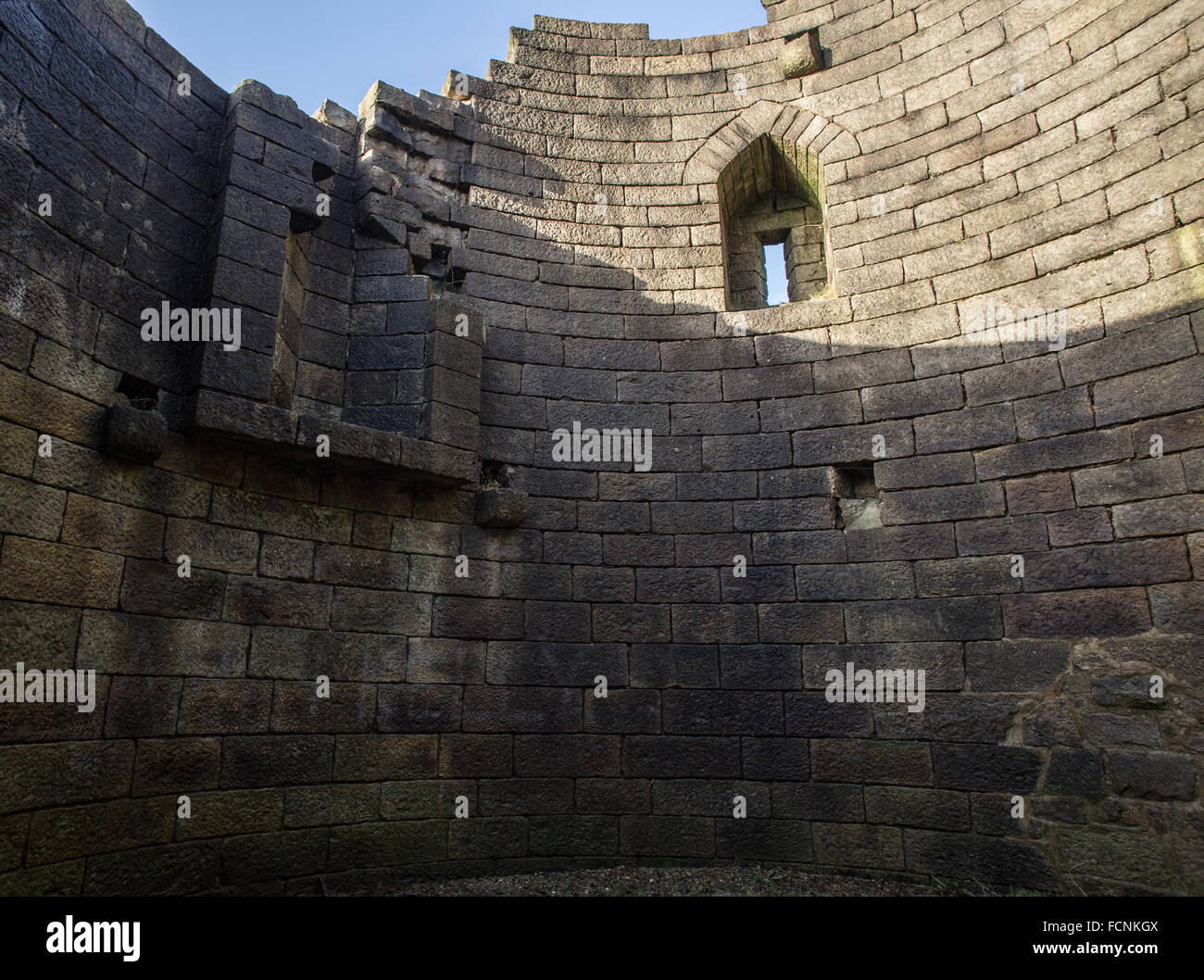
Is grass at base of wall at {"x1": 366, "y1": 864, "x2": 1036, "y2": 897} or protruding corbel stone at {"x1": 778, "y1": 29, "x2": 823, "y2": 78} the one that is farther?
protruding corbel stone at {"x1": 778, "y1": 29, "x2": 823, "y2": 78}

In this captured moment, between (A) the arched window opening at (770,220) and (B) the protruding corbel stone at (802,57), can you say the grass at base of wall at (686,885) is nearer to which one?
(A) the arched window opening at (770,220)

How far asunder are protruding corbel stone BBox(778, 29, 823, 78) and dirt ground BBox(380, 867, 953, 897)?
690 cm

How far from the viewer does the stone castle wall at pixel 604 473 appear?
496 cm

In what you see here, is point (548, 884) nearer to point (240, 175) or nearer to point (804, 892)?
point (804, 892)

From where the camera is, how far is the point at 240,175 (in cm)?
603

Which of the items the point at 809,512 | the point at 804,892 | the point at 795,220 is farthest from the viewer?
the point at 795,220

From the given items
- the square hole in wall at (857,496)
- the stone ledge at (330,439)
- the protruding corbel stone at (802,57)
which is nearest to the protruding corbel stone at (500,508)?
the stone ledge at (330,439)

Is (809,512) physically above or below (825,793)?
above

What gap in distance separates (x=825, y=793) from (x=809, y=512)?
6.89 feet

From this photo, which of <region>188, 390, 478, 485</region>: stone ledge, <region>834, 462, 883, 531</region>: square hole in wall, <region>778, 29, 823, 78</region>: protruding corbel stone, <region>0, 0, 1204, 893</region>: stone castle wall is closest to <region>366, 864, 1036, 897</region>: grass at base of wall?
<region>0, 0, 1204, 893</region>: stone castle wall

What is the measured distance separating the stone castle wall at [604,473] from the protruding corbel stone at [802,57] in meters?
0.04

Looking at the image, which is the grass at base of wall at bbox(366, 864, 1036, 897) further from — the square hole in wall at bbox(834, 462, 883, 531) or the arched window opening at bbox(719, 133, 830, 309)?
the arched window opening at bbox(719, 133, 830, 309)

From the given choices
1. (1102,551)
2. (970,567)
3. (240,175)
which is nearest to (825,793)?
(970,567)

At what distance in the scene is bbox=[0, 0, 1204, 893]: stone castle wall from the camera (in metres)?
4.96
